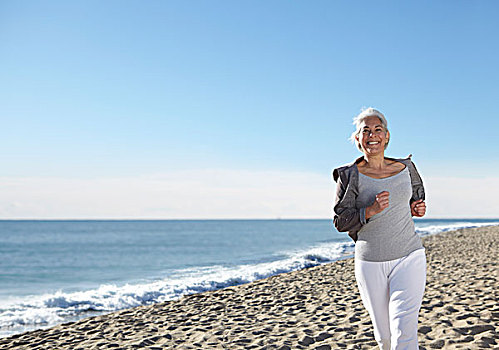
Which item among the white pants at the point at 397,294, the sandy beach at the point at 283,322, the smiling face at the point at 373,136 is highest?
the smiling face at the point at 373,136

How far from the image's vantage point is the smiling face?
2.51 metres

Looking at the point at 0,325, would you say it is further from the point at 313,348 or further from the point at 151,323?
the point at 313,348

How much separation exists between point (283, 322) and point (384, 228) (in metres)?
4.03

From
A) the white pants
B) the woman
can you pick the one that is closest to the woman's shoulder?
the woman

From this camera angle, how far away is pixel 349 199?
2.50 metres

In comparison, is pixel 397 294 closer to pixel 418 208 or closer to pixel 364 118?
pixel 418 208

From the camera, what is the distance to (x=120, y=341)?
5.75m

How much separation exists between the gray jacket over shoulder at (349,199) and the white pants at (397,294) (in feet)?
0.79

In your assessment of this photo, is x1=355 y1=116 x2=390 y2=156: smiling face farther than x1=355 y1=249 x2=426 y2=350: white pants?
Yes

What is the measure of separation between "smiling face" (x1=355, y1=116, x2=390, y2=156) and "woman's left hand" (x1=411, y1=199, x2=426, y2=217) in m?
0.36

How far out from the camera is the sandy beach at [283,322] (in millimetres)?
4918

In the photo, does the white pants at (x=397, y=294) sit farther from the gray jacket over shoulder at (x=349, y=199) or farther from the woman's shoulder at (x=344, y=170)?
the woman's shoulder at (x=344, y=170)

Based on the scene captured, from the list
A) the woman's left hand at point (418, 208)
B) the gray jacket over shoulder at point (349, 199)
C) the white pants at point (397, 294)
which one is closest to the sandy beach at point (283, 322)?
the white pants at point (397, 294)

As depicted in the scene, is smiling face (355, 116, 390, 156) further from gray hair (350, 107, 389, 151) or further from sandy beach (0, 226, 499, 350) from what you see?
sandy beach (0, 226, 499, 350)
